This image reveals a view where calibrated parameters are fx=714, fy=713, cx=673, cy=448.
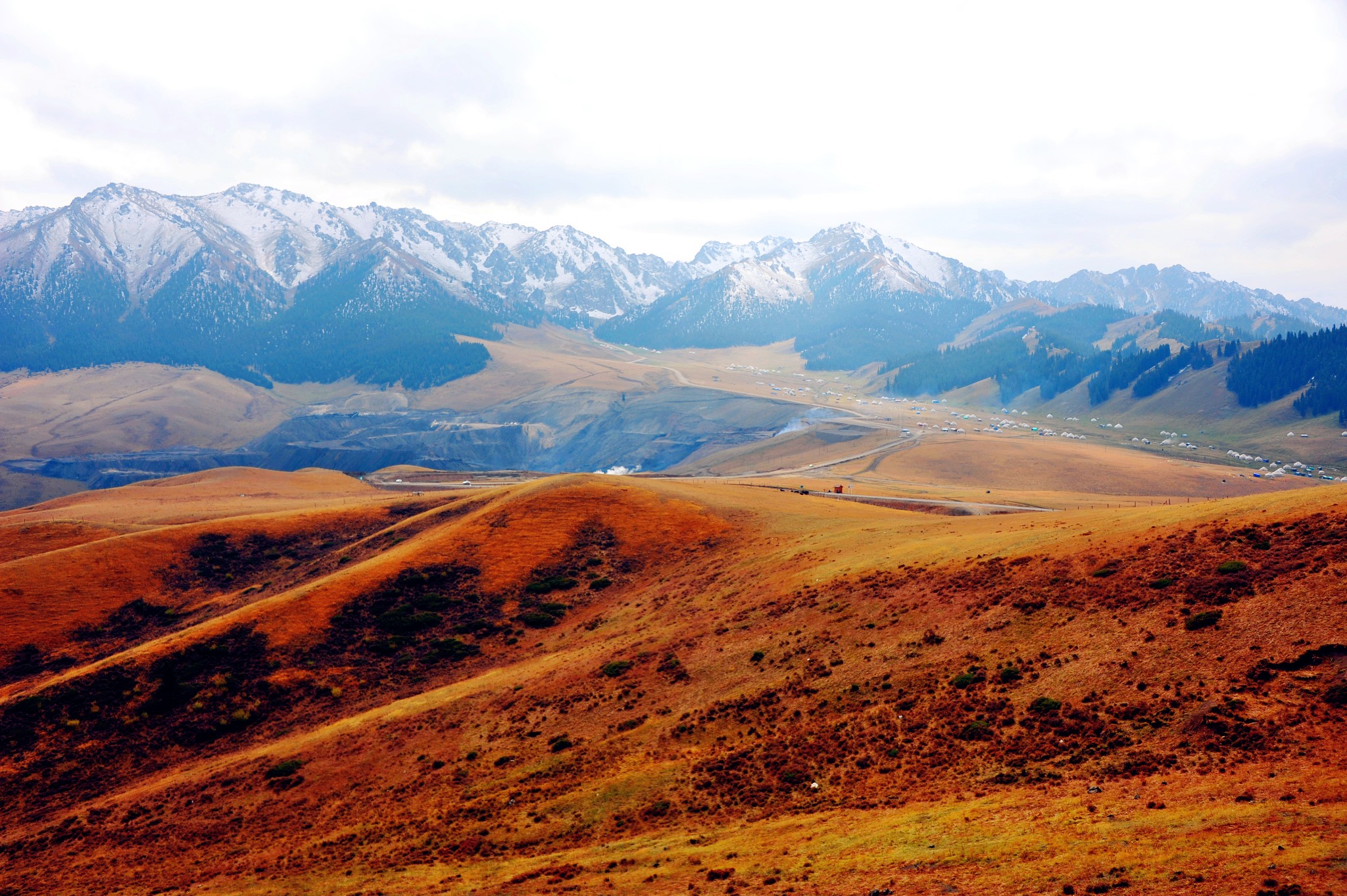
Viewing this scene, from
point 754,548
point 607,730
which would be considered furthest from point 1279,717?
point 754,548

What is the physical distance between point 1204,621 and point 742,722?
24.3 m

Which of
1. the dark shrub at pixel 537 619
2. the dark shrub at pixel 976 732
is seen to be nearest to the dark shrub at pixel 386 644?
the dark shrub at pixel 537 619

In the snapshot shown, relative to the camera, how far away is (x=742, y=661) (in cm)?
4922

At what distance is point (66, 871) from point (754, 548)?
59324 millimetres

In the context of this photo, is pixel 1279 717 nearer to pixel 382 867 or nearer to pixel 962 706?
pixel 962 706

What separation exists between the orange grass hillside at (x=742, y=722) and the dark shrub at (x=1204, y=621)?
0.27ft

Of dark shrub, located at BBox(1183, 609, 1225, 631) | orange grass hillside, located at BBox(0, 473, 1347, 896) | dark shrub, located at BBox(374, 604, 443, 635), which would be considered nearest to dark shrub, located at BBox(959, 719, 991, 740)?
orange grass hillside, located at BBox(0, 473, 1347, 896)

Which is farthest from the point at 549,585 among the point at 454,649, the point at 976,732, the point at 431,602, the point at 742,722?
the point at 976,732

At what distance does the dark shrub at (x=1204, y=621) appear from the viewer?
35.3m

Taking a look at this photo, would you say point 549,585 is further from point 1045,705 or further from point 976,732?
point 1045,705

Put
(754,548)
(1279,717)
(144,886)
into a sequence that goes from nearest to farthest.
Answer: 1. (1279,717)
2. (144,886)
3. (754,548)

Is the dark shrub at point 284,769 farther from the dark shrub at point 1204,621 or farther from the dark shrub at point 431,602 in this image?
the dark shrub at point 1204,621

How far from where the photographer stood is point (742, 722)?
4141 cm

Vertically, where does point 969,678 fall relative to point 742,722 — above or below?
above
